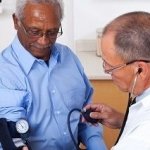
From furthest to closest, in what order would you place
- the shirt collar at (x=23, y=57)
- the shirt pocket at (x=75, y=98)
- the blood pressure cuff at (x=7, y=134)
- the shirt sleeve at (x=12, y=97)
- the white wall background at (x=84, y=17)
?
the white wall background at (x=84, y=17)
the shirt pocket at (x=75, y=98)
the shirt collar at (x=23, y=57)
the shirt sleeve at (x=12, y=97)
the blood pressure cuff at (x=7, y=134)

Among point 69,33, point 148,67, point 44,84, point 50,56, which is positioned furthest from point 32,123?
point 69,33

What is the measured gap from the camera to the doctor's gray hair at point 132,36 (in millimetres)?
1029

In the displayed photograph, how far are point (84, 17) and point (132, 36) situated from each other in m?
1.68

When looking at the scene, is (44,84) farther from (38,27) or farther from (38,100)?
(38,27)

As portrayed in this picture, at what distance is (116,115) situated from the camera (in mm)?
1509

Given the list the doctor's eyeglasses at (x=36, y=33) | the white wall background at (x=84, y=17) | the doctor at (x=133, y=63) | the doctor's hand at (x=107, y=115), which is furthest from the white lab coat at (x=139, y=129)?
the white wall background at (x=84, y=17)

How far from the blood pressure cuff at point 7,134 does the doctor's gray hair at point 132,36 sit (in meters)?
0.52

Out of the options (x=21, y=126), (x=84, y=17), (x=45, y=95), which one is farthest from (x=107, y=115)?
(x=84, y=17)

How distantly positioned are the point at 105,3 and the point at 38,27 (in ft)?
4.49

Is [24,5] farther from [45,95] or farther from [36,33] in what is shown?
[45,95]

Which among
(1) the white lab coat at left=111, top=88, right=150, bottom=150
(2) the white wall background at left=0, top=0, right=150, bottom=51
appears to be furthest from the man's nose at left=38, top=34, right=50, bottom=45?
(2) the white wall background at left=0, top=0, right=150, bottom=51

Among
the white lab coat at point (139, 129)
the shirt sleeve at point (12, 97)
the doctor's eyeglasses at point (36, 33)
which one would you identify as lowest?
the shirt sleeve at point (12, 97)

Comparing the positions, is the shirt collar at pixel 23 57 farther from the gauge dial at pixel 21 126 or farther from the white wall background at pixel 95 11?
the white wall background at pixel 95 11

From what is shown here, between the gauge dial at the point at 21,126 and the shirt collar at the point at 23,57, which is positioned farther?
the shirt collar at the point at 23,57
